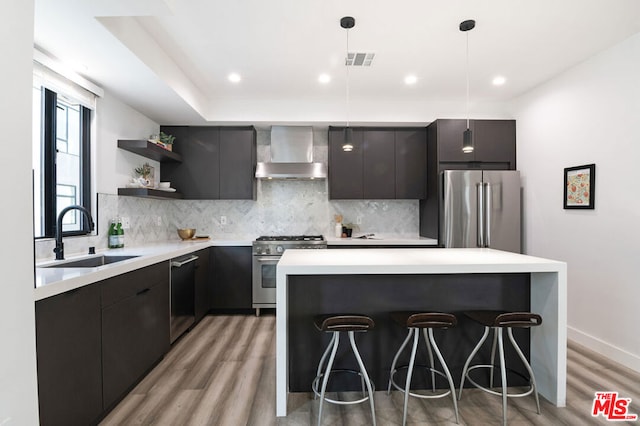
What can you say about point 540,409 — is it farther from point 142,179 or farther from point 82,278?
point 142,179

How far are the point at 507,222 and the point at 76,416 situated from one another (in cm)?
414

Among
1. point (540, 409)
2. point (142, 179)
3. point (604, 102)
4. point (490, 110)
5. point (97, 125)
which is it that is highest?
point (490, 110)

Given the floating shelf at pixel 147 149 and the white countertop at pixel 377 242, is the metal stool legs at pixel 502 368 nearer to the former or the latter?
the white countertop at pixel 377 242

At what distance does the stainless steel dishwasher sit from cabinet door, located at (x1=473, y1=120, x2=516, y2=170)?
144 inches

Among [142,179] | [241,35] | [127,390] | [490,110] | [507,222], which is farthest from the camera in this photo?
[490,110]

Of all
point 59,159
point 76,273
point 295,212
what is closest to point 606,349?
point 295,212

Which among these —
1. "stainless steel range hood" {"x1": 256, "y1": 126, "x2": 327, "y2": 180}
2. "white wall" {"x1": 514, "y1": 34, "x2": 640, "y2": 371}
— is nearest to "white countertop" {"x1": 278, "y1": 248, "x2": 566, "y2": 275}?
"white wall" {"x1": 514, "y1": 34, "x2": 640, "y2": 371}

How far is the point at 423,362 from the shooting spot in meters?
2.35

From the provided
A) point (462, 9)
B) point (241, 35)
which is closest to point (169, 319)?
point (241, 35)

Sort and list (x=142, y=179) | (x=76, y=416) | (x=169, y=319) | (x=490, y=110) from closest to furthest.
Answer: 1. (x=76, y=416)
2. (x=169, y=319)
3. (x=142, y=179)
4. (x=490, y=110)

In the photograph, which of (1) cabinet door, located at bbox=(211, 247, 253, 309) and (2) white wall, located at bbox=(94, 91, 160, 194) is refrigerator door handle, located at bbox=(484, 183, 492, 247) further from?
(2) white wall, located at bbox=(94, 91, 160, 194)

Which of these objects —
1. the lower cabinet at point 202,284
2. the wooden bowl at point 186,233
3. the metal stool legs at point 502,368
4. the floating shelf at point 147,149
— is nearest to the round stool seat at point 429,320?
the metal stool legs at point 502,368

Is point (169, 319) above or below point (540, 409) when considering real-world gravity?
above

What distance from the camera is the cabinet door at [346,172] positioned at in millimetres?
4438
